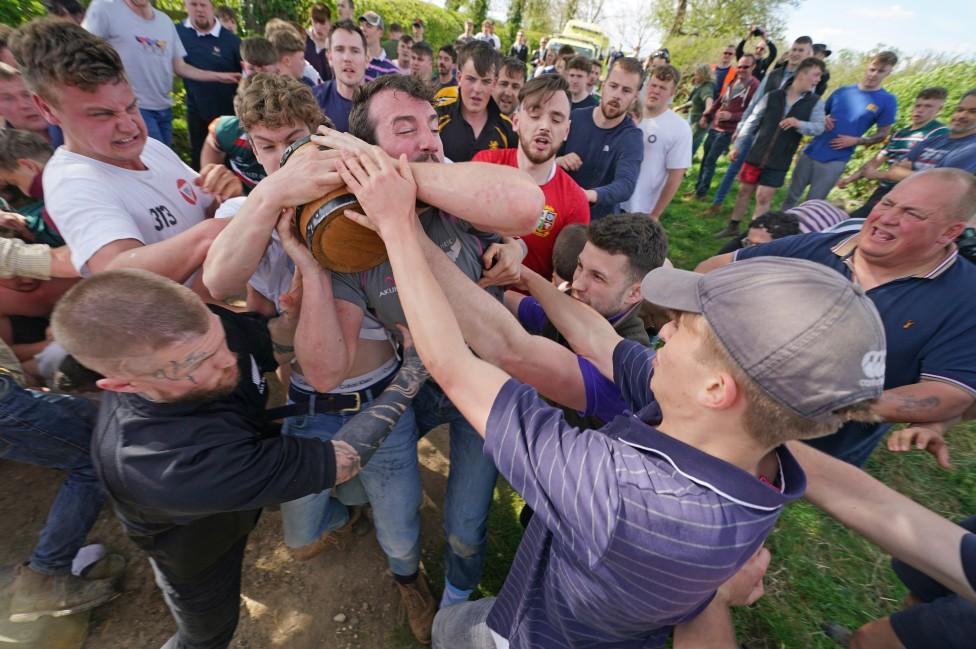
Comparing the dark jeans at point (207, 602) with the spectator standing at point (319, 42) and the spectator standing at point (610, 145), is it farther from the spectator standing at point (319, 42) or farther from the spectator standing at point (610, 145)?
the spectator standing at point (319, 42)

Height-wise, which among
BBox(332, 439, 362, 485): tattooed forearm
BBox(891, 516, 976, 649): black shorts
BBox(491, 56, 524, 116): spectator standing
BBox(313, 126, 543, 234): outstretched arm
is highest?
BBox(491, 56, 524, 116): spectator standing

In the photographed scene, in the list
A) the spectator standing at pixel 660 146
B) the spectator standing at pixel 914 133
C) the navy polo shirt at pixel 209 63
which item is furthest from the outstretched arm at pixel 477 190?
the spectator standing at pixel 914 133

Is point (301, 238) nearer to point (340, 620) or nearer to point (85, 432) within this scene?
point (85, 432)

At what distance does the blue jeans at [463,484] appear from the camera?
8.22 feet

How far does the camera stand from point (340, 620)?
277 cm

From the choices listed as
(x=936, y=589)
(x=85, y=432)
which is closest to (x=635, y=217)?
(x=936, y=589)

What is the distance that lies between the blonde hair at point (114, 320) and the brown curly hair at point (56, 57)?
3.86ft

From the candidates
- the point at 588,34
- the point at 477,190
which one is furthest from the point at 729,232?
the point at 588,34

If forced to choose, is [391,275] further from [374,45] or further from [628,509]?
[374,45]

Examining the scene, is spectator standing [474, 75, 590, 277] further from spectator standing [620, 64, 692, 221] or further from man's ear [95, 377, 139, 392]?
man's ear [95, 377, 139, 392]

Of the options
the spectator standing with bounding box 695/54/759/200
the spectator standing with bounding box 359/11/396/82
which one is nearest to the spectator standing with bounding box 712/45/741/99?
the spectator standing with bounding box 695/54/759/200

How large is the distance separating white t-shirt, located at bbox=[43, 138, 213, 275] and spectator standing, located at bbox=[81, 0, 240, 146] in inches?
158

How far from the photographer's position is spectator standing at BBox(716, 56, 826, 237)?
6840 millimetres

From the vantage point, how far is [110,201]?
2020 millimetres
